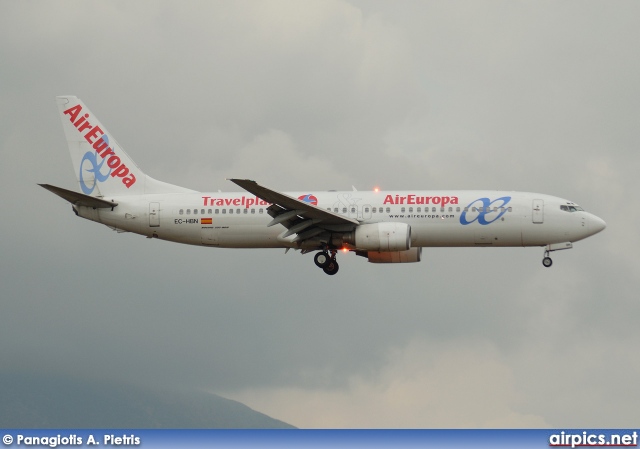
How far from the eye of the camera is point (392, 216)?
216 ft

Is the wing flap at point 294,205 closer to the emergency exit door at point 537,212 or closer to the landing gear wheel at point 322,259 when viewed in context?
the landing gear wheel at point 322,259

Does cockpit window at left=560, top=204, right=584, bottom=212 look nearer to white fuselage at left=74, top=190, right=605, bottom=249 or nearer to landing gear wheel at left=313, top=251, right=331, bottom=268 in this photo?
white fuselage at left=74, top=190, right=605, bottom=249

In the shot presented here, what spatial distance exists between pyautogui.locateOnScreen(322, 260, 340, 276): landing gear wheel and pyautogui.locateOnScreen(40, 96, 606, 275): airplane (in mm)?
57

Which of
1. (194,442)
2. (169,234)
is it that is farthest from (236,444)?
(169,234)

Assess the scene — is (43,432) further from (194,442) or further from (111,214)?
(111,214)

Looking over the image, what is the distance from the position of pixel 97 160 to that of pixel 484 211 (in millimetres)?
24581

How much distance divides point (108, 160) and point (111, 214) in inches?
204

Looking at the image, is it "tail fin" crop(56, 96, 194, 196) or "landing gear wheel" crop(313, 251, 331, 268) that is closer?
"landing gear wheel" crop(313, 251, 331, 268)

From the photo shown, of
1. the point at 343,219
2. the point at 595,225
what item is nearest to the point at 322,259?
the point at 343,219

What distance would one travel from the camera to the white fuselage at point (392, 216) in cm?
6531

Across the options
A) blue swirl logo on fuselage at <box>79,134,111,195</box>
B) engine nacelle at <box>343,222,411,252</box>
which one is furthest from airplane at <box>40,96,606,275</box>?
blue swirl logo on fuselage at <box>79,134,111,195</box>

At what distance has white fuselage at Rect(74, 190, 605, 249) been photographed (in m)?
65.3

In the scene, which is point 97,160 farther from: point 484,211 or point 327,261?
point 484,211

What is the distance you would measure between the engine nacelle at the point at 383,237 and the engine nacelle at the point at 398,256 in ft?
14.0
